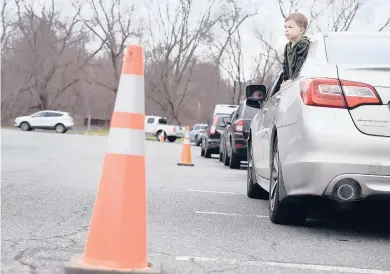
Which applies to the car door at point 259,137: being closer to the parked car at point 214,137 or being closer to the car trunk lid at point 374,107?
the car trunk lid at point 374,107

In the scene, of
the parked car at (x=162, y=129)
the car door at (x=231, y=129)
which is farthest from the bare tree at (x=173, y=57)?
the car door at (x=231, y=129)

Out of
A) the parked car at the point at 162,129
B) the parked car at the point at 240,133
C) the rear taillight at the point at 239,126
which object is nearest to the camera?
the parked car at the point at 240,133

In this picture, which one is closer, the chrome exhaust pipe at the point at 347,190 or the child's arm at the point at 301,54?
the chrome exhaust pipe at the point at 347,190

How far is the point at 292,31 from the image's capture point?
21.3 feet

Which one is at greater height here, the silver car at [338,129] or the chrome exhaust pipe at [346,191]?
the silver car at [338,129]

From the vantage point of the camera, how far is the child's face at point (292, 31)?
6461 millimetres

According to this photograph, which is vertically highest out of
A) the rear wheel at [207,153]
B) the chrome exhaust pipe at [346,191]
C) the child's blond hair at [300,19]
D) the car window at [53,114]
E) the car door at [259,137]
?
the child's blond hair at [300,19]

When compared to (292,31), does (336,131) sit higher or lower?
lower

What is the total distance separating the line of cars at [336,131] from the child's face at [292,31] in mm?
836

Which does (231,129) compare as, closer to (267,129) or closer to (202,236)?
(267,129)

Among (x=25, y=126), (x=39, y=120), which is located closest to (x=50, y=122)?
(x=39, y=120)

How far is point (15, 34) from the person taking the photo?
61.5 meters

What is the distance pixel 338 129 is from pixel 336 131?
2 cm

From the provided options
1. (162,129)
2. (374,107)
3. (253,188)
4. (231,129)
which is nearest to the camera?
(374,107)
